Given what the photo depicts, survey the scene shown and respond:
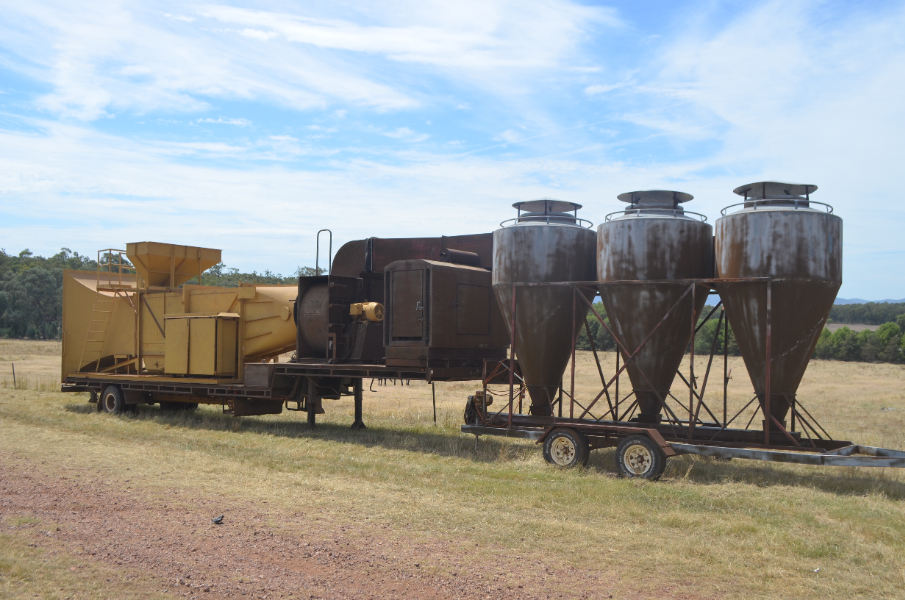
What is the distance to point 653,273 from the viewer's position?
474 inches

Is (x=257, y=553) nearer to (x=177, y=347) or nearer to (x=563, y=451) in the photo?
(x=563, y=451)

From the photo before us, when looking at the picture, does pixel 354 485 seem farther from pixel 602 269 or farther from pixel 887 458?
pixel 887 458

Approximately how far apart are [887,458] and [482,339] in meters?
7.64

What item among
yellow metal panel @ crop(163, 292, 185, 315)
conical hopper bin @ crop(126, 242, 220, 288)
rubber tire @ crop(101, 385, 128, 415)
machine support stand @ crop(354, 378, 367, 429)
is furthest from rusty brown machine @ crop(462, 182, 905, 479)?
rubber tire @ crop(101, 385, 128, 415)

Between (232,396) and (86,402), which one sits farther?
(86,402)

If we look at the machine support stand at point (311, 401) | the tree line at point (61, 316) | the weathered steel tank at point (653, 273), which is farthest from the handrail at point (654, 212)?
the tree line at point (61, 316)

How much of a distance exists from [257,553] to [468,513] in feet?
8.78

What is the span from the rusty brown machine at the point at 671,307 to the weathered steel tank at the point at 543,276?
21mm

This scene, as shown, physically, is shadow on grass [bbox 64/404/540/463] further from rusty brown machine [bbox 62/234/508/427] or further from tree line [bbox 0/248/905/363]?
tree line [bbox 0/248/905/363]

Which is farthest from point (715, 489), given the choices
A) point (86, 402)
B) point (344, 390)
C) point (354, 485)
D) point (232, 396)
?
point (86, 402)

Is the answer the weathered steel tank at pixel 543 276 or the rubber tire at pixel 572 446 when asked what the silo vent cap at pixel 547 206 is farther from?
the rubber tire at pixel 572 446

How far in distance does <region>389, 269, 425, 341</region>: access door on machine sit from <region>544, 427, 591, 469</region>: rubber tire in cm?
341

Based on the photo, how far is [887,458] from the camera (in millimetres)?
10172

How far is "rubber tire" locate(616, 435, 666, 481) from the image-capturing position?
11.0 metres
